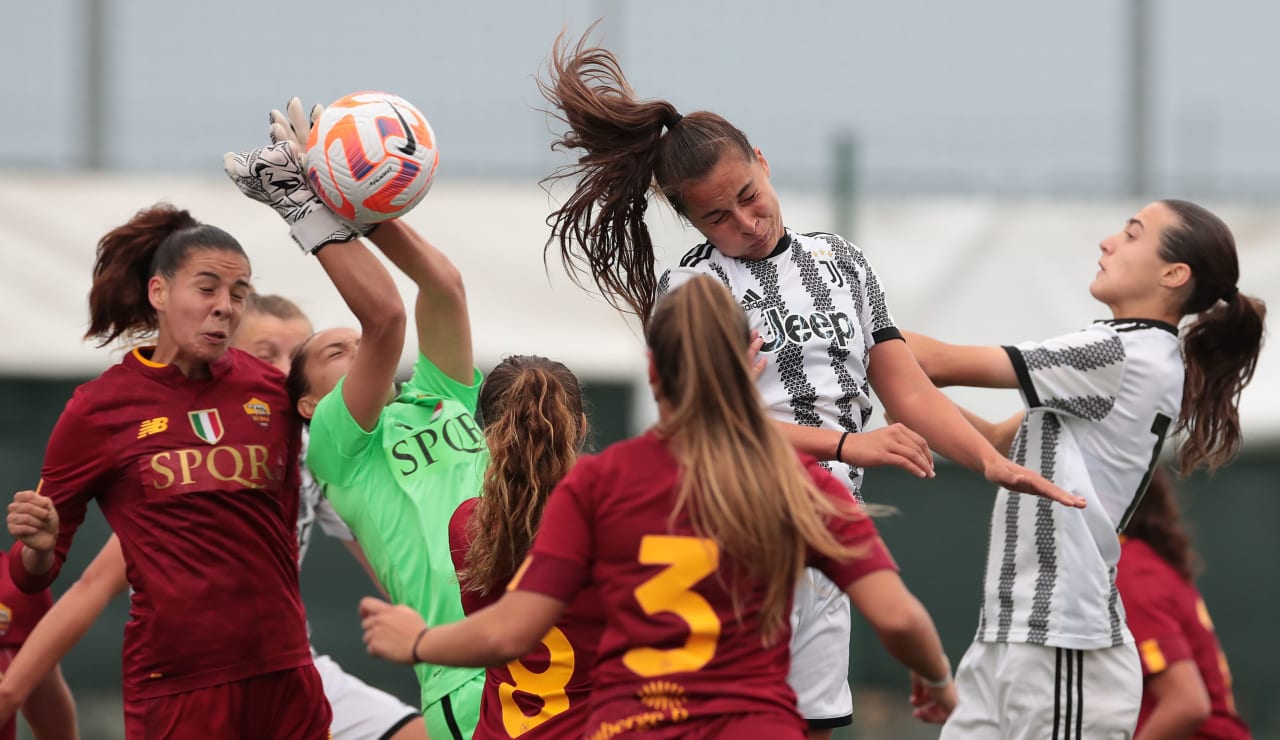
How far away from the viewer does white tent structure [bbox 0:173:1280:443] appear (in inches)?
371

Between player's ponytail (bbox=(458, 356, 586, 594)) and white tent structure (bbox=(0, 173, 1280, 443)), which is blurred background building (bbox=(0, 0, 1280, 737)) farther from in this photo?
player's ponytail (bbox=(458, 356, 586, 594))

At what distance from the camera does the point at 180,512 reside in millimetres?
4457

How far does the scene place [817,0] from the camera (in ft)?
39.6

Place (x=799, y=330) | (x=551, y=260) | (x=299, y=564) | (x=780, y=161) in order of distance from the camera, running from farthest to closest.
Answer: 1. (x=780, y=161)
2. (x=551, y=260)
3. (x=299, y=564)
4. (x=799, y=330)

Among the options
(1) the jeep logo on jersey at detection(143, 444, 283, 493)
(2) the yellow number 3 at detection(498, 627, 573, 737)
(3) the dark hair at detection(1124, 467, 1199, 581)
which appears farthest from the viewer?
(3) the dark hair at detection(1124, 467, 1199, 581)

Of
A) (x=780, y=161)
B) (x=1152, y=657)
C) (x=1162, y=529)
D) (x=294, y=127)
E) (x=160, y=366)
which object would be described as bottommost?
(x=1152, y=657)

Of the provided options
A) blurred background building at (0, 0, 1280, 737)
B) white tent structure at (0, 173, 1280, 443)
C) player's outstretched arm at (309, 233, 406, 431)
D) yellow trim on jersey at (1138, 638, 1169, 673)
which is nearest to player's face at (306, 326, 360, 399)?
player's outstretched arm at (309, 233, 406, 431)

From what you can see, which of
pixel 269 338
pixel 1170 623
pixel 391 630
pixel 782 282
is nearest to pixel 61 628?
pixel 269 338

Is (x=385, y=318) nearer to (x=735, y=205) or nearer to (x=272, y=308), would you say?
(x=735, y=205)

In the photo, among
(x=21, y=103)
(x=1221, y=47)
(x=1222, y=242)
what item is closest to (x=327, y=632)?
(x=21, y=103)

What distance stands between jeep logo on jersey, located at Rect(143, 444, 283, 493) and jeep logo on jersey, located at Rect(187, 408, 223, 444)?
1.4 inches

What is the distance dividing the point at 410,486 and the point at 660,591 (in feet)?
5.19

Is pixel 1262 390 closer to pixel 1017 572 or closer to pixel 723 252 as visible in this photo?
pixel 1017 572

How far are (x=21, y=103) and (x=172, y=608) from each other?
24.0 feet
